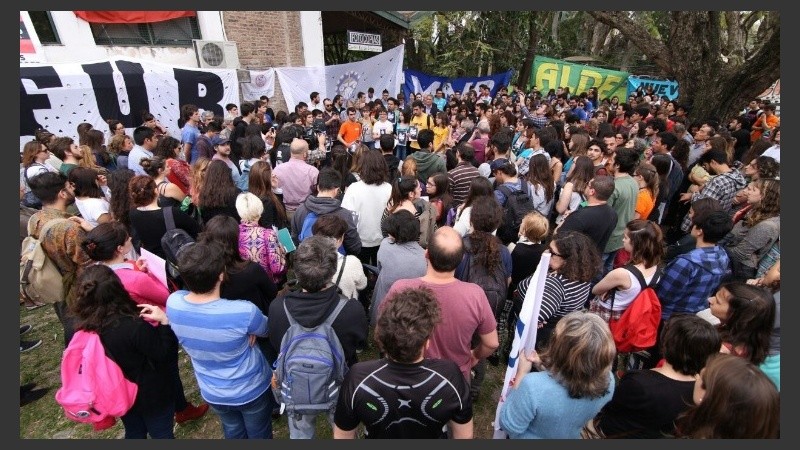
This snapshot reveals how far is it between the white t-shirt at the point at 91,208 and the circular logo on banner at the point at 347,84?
30.0 feet

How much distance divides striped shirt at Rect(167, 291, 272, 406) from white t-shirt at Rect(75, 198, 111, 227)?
201cm

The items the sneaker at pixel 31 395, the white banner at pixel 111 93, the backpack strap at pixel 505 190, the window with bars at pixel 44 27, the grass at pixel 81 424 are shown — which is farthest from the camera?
the window with bars at pixel 44 27

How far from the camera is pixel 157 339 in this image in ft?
7.25

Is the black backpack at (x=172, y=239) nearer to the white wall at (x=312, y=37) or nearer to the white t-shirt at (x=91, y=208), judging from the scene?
the white t-shirt at (x=91, y=208)

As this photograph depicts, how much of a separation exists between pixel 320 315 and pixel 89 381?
1299 millimetres

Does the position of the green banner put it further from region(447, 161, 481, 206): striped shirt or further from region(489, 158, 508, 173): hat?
region(447, 161, 481, 206): striped shirt

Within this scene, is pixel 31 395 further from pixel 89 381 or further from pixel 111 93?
pixel 111 93

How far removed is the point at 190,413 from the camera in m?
3.12

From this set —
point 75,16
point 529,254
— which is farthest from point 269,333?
point 75,16

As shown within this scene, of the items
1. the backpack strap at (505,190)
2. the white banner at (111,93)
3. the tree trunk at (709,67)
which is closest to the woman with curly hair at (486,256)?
the backpack strap at (505,190)

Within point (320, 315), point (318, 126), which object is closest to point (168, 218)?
point (320, 315)

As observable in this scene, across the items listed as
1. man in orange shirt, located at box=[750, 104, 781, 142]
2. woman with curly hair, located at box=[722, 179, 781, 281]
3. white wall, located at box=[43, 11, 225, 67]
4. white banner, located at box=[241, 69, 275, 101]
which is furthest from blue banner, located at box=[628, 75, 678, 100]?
white wall, located at box=[43, 11, 225, 67]

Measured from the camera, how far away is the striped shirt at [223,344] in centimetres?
203

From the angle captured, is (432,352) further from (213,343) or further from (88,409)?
(88,409)
